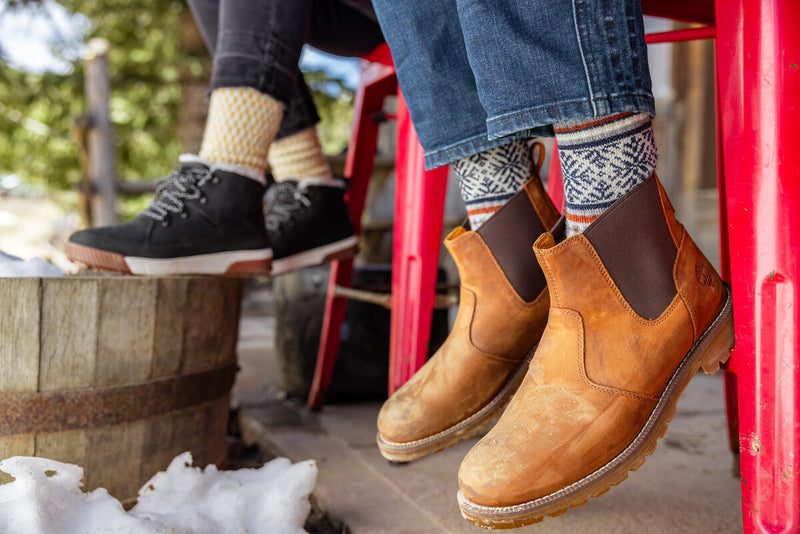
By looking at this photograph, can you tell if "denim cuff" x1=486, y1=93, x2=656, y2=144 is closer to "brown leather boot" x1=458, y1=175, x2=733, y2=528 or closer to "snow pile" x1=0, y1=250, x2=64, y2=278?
"brown leather boot" x1=458, y1=175, x2=733, y2=528

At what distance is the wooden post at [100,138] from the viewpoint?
4023mm

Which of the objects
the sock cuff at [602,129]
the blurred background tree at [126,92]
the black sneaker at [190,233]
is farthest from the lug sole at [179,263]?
the blurred background tree at [126,92]

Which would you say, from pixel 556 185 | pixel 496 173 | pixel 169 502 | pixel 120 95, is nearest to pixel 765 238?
pixel 496 173

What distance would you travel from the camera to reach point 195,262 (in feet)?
3.52

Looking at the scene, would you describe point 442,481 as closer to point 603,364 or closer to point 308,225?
point 603,364

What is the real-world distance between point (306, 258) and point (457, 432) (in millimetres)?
616

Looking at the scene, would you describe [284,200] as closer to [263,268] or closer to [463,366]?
[263,268]

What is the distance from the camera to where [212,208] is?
3.55 feet

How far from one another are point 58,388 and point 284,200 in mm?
619

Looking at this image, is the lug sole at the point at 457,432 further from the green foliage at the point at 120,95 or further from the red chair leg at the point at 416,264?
the green foliage at the point at 120,95

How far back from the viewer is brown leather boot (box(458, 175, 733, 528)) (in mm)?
638

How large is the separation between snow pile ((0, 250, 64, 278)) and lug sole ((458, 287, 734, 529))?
2.26 feet

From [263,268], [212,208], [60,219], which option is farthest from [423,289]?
[60,219]

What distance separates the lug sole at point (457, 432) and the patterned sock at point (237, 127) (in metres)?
0.57
